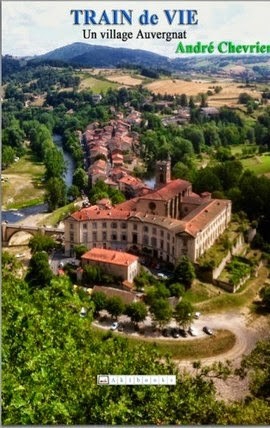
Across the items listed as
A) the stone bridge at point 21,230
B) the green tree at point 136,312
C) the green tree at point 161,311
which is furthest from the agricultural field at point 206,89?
the green tree at point 136,312

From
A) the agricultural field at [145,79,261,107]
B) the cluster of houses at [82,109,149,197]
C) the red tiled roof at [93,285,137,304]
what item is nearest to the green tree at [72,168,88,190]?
the cluster of houses at [82,109,149,197]

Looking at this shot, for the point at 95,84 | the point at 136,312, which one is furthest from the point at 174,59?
the point at 95,84

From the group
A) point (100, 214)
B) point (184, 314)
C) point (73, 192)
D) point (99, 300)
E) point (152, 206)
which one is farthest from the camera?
point (73, 192)

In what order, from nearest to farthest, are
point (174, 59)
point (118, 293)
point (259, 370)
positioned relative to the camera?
point (259, 370) < point (174, 59) < point (118, 293)

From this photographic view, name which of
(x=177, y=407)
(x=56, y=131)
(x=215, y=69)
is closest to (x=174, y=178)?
(x=56, y=131)

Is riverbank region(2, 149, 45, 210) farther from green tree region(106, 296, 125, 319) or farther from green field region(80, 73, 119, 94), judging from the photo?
Answer: green tree region(106, 296, 125, 319)

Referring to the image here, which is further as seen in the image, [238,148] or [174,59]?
[238,148]

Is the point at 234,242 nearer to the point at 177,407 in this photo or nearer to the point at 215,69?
the point at 215,69

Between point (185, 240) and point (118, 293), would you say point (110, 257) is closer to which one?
point (118, 293)
